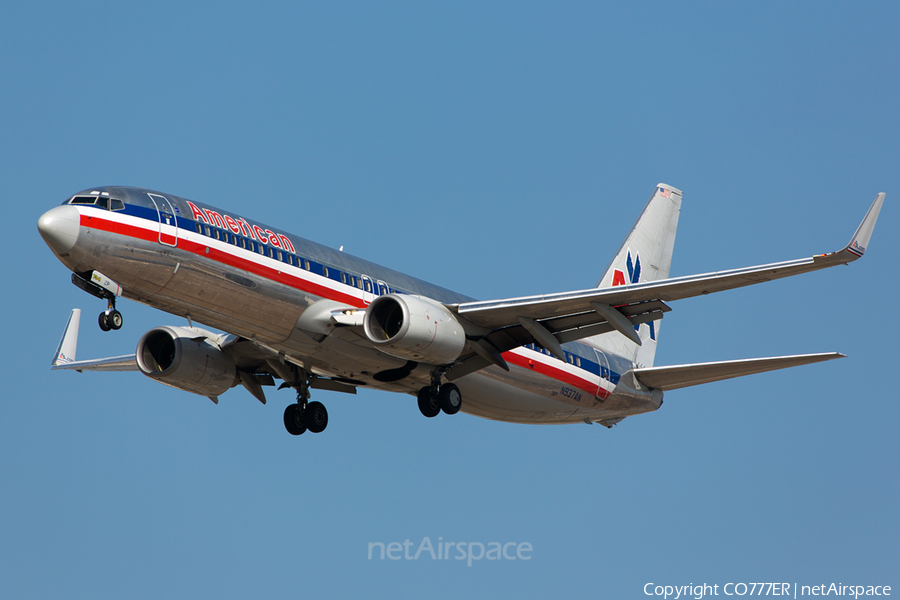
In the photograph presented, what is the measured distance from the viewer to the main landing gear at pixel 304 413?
32281 mm

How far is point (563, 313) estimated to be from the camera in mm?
28375

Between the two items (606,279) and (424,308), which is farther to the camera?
(606,279)

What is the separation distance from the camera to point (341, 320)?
2712 cm

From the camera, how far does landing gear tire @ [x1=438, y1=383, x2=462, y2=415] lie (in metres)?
29.6

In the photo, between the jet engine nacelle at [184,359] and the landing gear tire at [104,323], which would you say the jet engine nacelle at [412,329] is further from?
the jet engine nacelle at [184,359]

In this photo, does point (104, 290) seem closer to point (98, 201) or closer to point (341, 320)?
point (98, 201)

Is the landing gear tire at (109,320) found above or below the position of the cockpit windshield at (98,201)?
below

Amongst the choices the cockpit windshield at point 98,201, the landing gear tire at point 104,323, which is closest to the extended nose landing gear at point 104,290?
the landing gear tire at point 104,323

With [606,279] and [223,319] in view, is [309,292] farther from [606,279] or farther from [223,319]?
[606,279]

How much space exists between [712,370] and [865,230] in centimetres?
859

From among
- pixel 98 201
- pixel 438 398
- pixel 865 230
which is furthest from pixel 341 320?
pixel 865 230

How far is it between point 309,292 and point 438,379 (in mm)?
4901

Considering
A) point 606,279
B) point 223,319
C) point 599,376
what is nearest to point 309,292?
point 223,319

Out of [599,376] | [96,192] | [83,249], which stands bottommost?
[83,249]
